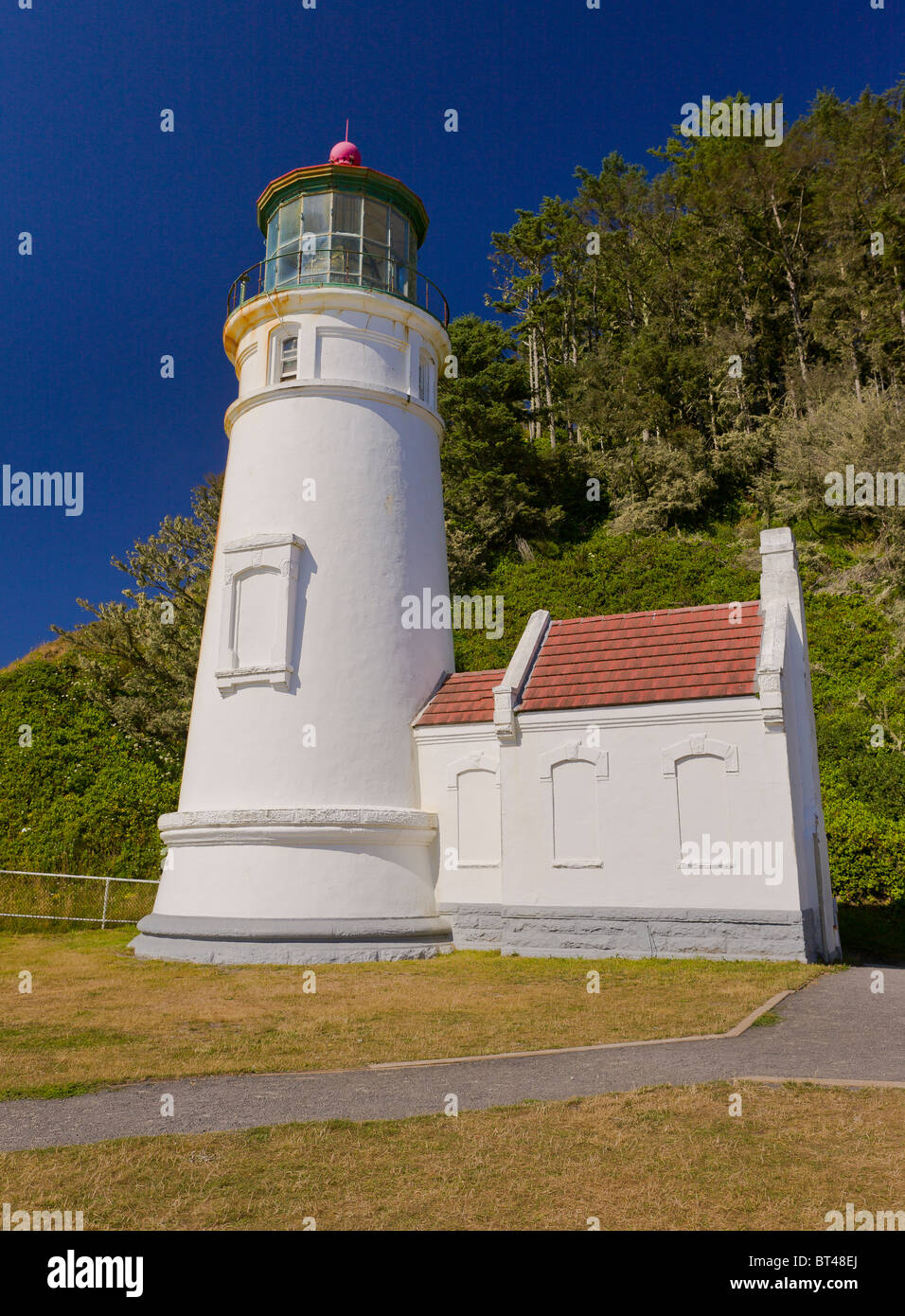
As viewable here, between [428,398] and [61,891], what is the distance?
13141mm

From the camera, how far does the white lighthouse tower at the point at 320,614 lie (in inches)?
542

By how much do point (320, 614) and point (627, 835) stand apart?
20.7 feet

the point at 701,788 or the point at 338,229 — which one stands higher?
the point at 338,229

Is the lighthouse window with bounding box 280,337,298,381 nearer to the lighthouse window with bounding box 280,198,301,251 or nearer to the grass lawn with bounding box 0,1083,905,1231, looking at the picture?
the lighthouse window with bounding box 280,198,301,251

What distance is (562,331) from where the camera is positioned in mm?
45438

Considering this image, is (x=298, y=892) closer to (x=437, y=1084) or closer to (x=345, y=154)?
(x=437, y=1084)

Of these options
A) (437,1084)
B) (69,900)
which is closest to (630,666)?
(437,1084)

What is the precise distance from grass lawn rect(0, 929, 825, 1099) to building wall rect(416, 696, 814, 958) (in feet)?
1.84

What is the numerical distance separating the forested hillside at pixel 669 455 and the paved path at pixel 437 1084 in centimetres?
1344

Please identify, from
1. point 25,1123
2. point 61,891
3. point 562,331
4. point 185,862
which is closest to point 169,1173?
point 25,1123

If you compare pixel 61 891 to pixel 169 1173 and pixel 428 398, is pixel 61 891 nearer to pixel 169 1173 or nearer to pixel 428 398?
pixel 428 398

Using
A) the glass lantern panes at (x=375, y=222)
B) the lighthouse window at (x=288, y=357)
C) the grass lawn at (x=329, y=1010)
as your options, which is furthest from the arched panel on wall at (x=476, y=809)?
the glass lantern panes at (x=375, y=222)

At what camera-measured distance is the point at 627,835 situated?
514 inches

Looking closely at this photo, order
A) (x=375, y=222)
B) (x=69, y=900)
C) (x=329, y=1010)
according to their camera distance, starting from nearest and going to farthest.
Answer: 1. (x=329, y=1010)
2. (x=375, y=222)
3. (x=69, y=900)
